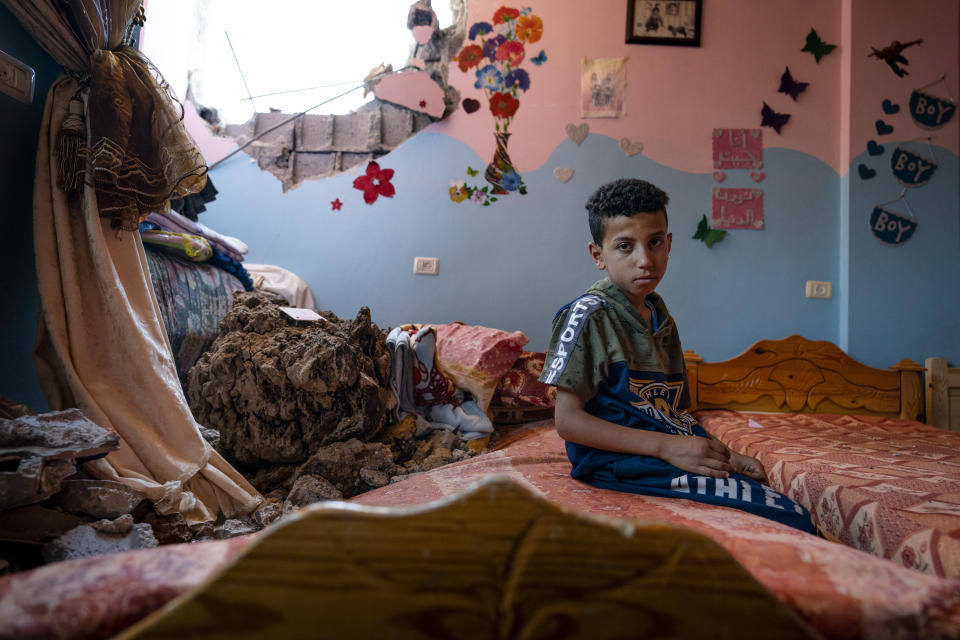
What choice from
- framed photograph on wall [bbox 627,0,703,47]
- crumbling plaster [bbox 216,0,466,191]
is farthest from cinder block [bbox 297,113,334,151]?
framed photograph on wall [bbox 627,0,703,47]

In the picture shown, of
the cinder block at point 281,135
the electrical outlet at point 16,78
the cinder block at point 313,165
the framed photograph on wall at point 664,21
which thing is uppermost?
the framed photograph on wall at point 664,21

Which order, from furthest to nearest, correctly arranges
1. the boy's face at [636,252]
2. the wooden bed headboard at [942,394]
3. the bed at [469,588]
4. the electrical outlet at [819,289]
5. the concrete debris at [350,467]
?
the electrical outlet at [819,289] < the wooden bed headboard at [942,394] < the concrete debris at [350,467] < the boy's face at [636,252] < the bed at [469,588]

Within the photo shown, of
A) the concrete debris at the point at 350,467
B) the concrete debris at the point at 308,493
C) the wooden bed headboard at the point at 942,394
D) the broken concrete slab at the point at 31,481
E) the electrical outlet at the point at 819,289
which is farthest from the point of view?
the electrical outlet at the point at 819,289

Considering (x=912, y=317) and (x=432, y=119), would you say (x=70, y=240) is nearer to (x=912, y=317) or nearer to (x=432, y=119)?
(x=432, y=119)

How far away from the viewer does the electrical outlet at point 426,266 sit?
2846 millimetres

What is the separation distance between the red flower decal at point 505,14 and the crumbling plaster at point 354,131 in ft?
0.64

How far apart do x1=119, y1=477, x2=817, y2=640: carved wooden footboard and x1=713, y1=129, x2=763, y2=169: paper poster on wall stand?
292 centimetres

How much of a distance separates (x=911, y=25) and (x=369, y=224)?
11.1 feet

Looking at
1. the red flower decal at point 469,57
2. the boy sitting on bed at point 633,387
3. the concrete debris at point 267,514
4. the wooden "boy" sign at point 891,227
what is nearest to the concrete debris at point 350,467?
the concrete debris at point 267,514

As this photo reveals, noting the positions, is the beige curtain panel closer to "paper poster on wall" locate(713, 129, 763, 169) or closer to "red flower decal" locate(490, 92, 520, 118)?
"red flower decal" locate(490, 92, 520, 118)

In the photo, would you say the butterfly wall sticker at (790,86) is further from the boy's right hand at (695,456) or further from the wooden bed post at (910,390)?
the boy's right hand at (695,456)

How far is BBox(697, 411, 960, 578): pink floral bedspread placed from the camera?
0.92 metres

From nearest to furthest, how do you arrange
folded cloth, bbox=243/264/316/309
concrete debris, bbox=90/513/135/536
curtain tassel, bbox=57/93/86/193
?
concrete debris, bbox=90/513/135/536 < curtain tassel, bbox=57/93/86/193 < folded cloth, bbox=243/264/316/309

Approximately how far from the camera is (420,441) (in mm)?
1869
